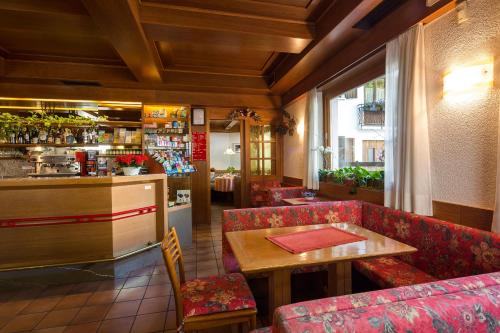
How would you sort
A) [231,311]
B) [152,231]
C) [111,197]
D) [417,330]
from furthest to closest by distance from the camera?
1. [152,231]
2. [111,197]
3. [231,311]
4. [417,330]

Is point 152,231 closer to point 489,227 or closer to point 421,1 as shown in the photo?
point 489,227

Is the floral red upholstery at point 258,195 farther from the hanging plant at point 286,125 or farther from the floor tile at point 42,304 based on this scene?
the floor tile at point 42,304

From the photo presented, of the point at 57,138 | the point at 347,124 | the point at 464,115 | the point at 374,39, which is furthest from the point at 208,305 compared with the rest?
the point at 57,138

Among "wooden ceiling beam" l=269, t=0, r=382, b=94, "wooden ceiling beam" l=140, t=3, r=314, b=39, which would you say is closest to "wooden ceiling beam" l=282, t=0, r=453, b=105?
"wooden ceiling beam" l=269, t=0, r=382, b=94

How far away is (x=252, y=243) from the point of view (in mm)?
1786

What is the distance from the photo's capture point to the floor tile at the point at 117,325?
2035 millimetres

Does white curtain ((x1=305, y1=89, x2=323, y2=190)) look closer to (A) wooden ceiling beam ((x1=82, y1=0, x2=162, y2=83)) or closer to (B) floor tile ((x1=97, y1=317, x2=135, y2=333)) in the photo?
(A) wooden ceiling beam ((x1=82, y1=0, x2=162, y2=83))

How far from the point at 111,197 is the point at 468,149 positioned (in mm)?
3575

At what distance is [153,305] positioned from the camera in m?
2.38

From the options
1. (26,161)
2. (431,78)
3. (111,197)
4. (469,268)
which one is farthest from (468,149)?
(26,161)

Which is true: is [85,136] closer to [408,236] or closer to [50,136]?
[50,136]

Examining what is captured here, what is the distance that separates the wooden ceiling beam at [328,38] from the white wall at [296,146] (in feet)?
1.89

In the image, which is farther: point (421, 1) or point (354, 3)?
point (354, 3)

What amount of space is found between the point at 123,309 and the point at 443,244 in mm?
2843
